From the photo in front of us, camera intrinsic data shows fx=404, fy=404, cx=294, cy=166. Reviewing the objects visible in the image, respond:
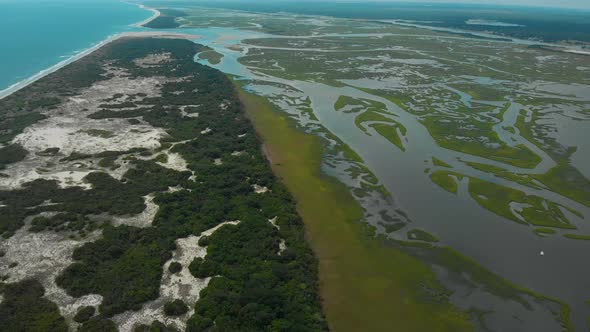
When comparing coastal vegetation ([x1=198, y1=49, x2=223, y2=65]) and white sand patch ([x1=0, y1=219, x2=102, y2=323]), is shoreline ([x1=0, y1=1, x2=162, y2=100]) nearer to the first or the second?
coastal vegetation ([x1=198, y1=49, x2=223, y2=65])

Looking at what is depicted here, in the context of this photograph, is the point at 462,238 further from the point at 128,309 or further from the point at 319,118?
the point at 319,118

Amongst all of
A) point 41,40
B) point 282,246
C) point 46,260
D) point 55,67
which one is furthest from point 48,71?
point 282,246

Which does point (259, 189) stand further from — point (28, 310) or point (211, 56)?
point (211, 56)

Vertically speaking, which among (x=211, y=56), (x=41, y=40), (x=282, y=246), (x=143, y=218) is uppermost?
(x=211, y=56)

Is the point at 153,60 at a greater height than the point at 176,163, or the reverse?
the point at 153,60

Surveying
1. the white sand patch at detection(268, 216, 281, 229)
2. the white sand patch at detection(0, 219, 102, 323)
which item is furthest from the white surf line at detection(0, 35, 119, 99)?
the white sand patch at detection(268, 216, 281, 229)

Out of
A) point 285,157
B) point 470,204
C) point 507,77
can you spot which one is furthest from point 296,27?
point 470,204
